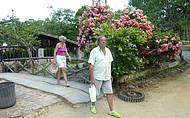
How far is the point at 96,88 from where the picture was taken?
660 cm

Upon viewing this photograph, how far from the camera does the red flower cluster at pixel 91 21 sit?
37.1ft

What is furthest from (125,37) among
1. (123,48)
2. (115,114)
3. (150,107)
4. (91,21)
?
(115,114)

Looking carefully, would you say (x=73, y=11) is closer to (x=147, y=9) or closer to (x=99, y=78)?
(x=147, y=9)

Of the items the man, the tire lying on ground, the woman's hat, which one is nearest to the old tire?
the man

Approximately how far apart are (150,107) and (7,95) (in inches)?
139

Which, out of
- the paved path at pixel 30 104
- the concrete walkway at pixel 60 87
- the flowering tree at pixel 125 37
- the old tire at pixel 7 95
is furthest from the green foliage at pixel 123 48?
the old tire at pixel 7 95

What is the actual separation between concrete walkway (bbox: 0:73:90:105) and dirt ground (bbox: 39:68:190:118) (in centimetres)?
30

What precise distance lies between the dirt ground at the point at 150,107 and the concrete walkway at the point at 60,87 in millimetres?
297

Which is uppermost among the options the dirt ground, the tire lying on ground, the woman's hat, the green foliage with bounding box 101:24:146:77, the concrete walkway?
the green foliage with bounding box 101:24:146:77

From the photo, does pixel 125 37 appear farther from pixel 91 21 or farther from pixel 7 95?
pixel 7 95

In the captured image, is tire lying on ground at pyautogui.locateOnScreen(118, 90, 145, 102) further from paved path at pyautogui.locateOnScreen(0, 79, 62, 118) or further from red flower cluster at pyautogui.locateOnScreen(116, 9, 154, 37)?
red flower cluster at pyautogui.locateOnScreen(116, 9, 154, 37)

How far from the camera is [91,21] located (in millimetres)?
11414

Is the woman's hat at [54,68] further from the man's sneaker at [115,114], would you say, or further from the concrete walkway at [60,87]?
the man's sneaker at [115,114]

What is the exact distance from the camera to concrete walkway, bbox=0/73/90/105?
25.2ft
